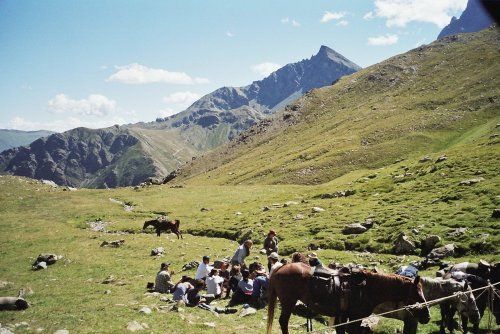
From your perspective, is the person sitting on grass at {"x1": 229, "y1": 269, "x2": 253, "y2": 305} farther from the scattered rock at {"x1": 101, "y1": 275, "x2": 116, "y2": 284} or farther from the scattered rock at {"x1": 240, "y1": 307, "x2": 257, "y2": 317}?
the scattered rock at {"x1": 101, "y1": 275, "x2": 116, "y2": 284}

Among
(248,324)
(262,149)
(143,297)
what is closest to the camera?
(248,324)

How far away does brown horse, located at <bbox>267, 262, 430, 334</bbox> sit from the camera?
1332 centimetres

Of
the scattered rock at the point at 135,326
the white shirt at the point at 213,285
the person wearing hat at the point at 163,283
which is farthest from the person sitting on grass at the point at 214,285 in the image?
the scattered rock at the point at 135,326

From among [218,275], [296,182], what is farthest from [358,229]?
[296,182]

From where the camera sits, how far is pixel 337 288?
44.8 feet

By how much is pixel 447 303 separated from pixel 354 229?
17.8m

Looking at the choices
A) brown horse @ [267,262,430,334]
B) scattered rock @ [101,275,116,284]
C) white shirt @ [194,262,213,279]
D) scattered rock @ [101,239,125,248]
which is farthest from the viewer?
scattered rock @ [101,239,125,248]

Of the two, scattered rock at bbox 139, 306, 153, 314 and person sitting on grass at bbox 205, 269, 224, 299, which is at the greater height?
scattered rock at bbox 139, 306, 153, 314

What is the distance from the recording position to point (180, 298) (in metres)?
19.5

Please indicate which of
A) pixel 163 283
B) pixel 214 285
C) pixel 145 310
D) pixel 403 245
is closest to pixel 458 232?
pixel 403 245

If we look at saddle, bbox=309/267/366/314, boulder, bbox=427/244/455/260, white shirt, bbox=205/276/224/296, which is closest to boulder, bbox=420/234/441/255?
boulder, bbox=427/244/455/260

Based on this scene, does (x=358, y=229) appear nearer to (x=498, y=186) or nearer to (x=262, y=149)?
(x=498, y=186)

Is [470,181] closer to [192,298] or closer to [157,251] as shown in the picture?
[192,298]

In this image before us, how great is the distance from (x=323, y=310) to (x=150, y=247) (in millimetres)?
26736
